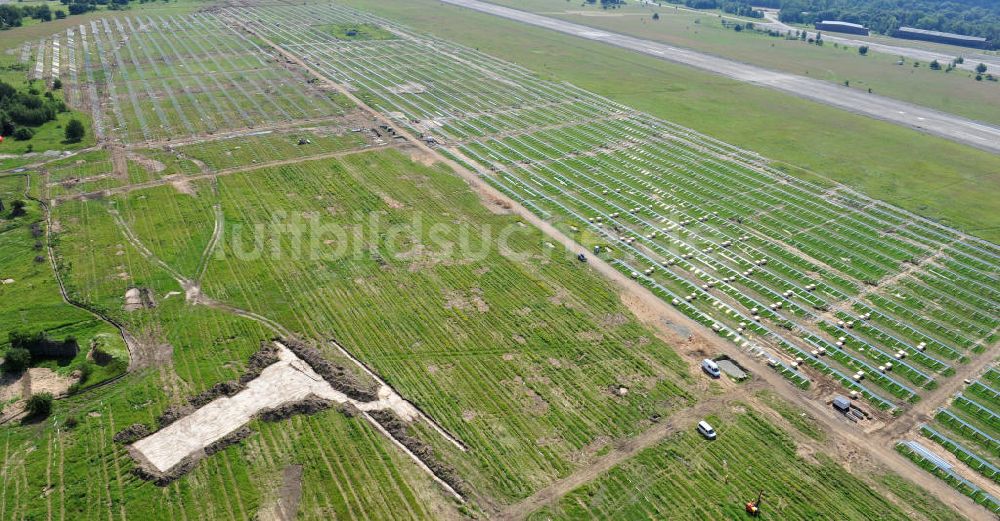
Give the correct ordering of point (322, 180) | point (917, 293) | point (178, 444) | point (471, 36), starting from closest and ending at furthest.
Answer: point (178, 444)
point (917, 293)
point (322, 180)
point (471, 36)

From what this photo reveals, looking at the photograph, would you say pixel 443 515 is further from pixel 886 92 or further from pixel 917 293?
pixel 886 92

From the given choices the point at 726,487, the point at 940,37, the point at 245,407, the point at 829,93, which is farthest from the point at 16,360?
the point at 940,37

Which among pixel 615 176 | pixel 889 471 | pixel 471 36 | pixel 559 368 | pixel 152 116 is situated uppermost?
pixel 471 36

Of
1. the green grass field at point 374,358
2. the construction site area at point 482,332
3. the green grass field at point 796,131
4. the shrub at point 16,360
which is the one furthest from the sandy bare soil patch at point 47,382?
the green grass field at point 796,131

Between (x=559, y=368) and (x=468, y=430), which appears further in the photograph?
(x=559, y=368)

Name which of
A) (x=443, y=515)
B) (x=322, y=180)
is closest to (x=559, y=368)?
(x=443, y=515)

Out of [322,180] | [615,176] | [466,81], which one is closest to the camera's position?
[322,180]

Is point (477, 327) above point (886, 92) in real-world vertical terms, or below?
below

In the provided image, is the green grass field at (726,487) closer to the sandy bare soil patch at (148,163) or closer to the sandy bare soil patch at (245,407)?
the sandy bare soil patch at (245,407)
